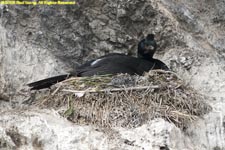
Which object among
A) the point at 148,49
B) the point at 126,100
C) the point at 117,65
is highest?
the point at 148,49

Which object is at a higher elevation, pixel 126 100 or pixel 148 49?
pixel 148 49

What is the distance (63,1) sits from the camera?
608 cm

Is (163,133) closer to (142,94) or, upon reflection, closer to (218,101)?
Result: (142,94)

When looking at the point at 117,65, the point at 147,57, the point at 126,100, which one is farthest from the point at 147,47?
the point at 126,100

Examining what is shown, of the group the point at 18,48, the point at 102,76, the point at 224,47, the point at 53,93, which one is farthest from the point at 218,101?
the point at 18,48

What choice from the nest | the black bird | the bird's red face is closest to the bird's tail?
the black bird

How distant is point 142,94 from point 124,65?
1.85 ft

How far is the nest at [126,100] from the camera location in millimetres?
5113

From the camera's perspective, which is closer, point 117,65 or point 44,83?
point 44,83

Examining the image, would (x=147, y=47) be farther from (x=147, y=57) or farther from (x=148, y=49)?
(x=147, y=57)

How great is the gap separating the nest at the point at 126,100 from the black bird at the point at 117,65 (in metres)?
0.13

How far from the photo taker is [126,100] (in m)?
5.32

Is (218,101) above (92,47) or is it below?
below

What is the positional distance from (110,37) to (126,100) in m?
1.05
